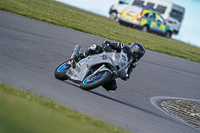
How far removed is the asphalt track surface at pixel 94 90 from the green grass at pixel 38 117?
61 cm

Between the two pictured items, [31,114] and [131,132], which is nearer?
[31,114]

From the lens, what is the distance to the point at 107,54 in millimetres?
7148

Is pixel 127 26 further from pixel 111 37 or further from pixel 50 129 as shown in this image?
pixel 50 129

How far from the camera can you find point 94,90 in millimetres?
8078

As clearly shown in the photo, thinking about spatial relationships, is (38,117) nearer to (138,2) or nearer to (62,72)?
(62,72)

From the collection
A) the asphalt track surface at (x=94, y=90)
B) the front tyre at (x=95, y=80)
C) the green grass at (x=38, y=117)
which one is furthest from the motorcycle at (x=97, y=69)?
the green grass at (x=38, y=117)

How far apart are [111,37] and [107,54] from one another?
33.9 feet

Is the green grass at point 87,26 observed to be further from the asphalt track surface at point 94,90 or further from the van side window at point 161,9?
the van side window at point 161,9

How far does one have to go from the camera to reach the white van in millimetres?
27578

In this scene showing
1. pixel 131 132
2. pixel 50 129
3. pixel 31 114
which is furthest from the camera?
pixel 131 132

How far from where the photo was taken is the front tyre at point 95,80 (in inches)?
266

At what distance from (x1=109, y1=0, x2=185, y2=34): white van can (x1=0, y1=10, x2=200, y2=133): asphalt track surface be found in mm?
12231

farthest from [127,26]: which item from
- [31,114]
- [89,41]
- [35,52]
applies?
[31,114]

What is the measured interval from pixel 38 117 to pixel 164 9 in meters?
24.9
